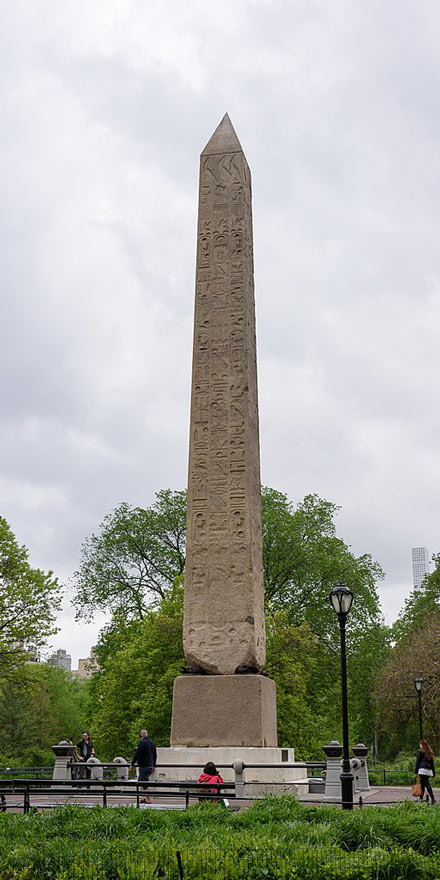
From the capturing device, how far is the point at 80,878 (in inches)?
250

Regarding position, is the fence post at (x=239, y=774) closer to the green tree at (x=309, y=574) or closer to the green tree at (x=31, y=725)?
the green tree at (x=309, y=574)

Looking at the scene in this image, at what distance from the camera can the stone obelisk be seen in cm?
1398

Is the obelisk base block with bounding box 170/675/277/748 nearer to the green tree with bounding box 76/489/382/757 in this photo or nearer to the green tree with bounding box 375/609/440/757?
the green tree with bounding box 76/489/382/757

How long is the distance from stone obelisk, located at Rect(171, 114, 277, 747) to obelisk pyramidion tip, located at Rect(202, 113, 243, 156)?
0.64 meters

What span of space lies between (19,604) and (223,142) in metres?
17.6

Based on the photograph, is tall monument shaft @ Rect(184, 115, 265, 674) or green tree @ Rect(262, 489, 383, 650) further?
green tree @ Rect(262, 489, 383, 650)

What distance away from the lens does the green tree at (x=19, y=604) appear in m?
29.0

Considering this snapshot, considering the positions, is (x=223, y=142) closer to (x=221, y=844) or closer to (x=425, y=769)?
(x=425, y=769)

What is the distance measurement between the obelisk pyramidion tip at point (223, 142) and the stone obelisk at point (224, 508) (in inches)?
25.2

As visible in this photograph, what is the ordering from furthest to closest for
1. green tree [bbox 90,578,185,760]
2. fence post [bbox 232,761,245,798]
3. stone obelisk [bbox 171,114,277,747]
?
green tree [bbox 90,578,185,760], stone obelisk [bbox 171,114,277,747], fence post [bbox 232,761,245,798]

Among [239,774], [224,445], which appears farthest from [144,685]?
[239,774]

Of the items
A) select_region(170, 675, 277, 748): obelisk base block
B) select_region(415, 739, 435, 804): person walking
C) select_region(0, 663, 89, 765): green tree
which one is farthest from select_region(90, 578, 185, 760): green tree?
select_region(0, 663, 89, 765): green tree

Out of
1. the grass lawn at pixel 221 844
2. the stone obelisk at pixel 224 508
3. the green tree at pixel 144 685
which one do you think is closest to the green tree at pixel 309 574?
the green tree at pixel 144 685

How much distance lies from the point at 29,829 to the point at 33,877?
1.44 m
